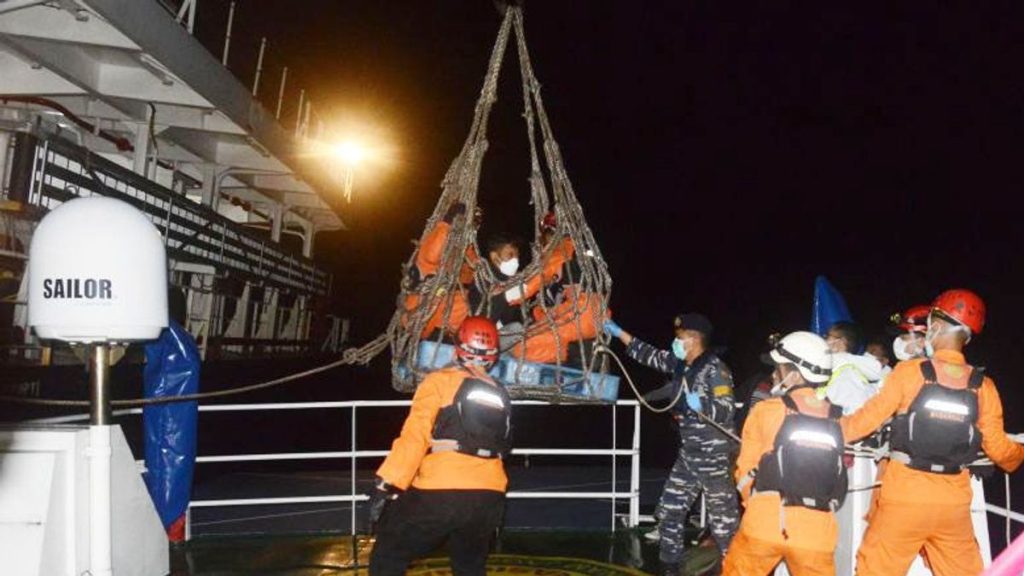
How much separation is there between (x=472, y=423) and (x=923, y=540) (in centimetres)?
239

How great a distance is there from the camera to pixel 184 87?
9383 millimetres

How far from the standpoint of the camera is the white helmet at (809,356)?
448 cm

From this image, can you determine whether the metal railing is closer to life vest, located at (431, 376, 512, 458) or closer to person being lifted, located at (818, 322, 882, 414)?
person being lifted, located at (818, 322, 882, 414)

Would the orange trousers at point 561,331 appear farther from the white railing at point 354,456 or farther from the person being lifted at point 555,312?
the white railing at point 354,456

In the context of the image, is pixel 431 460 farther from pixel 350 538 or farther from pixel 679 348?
pixel 350 538

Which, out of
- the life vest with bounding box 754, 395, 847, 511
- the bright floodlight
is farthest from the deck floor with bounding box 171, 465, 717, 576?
the bright floodlight

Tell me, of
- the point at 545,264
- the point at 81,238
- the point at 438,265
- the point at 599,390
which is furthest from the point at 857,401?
the point at 81,238

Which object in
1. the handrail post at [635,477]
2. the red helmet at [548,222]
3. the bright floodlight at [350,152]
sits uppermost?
the bright floodlight at [350,152]

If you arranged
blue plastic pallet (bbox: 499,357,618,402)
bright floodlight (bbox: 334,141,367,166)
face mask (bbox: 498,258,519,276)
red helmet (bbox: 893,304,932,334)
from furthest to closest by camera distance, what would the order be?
1. bright floodlight (bbox: 334,141,367,166)
2. red helmet (bbox: 893,304,932,334)
3. face mask (bbox: 498,258,519,276)
4. blue plastic pallet (bbox: 499,357,618,402)

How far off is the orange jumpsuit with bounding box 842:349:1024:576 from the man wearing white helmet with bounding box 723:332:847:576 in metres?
0.33

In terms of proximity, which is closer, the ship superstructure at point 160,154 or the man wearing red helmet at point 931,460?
the man wearing red helmet at point 931,460

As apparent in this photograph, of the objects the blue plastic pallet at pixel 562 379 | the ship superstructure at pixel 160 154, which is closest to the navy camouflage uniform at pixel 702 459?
the blue plastic pallet at pixel 562 379

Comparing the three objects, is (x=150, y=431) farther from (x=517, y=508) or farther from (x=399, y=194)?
(x=399, y=194)

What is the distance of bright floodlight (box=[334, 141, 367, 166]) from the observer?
16.3 m
